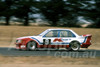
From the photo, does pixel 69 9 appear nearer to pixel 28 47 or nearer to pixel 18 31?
pixel 18 31

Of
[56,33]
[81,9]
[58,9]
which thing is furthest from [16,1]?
[56,33]

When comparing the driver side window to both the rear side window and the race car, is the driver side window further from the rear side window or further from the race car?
the rear side window

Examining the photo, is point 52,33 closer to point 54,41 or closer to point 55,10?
point 54,41

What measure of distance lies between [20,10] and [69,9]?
22.1ft

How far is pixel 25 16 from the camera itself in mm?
31672

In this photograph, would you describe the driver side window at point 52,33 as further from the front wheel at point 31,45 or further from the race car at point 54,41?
the front wheel at point 31,45

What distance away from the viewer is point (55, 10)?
31281 millimetres

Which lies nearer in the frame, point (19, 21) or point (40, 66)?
point (40, 66)

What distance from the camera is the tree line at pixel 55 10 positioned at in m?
30.9

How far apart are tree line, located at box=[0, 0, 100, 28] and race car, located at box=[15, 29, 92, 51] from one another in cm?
1648

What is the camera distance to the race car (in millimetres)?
13648

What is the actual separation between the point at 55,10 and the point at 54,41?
17.7 m

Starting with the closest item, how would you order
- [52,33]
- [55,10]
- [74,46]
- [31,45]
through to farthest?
[31,45] → [74,46] → [52,33] → [55,10]

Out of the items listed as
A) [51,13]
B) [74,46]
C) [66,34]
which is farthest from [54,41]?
[51,13]
